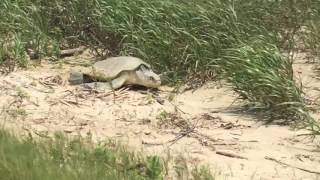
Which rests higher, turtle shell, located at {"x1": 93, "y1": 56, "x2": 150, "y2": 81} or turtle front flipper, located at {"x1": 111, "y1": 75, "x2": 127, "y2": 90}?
turtle shell, located at {"x1": 93, "y1": 56, "x2": 150, "y2": 81}

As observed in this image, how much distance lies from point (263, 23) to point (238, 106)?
1482mm

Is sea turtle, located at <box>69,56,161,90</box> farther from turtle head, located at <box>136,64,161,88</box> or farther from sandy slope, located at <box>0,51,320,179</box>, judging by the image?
sandy slope, located at <box>0,51,320,179</box>

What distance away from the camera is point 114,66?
20.1ft

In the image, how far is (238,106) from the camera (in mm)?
5684

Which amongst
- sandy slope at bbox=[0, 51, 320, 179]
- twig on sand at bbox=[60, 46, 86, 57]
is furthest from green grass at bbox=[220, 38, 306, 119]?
twig on sand at bbox=[60, 46, 86, 57]

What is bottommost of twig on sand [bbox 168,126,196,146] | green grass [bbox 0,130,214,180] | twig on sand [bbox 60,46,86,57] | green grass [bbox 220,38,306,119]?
green grass [bbox 0,130,214,180]

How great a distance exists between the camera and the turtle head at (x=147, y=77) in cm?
599

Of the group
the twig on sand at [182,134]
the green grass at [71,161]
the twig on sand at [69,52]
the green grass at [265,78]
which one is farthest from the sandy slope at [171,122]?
the twig on sand at [69,52]

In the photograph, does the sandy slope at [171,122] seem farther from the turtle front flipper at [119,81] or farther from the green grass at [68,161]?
the green grass at [68,161]

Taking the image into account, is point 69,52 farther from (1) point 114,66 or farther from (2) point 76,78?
(1) point 114,66

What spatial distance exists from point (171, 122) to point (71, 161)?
1.48 m

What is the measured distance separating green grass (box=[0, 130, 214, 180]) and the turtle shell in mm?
1610

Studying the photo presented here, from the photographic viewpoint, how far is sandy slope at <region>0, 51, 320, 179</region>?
14.6ft

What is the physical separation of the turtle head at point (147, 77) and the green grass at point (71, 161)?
157 centimetres
